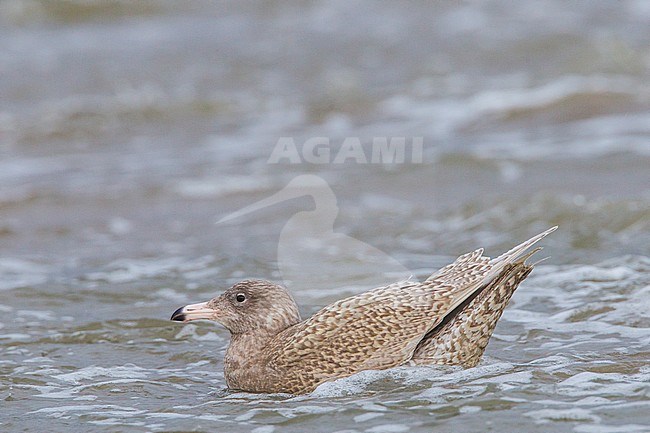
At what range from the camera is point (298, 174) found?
13.9 metres

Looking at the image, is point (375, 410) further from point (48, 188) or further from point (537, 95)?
point (537, 95)

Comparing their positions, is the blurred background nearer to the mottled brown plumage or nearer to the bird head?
the mottled brown plumage

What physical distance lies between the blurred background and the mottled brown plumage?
0.51 ft

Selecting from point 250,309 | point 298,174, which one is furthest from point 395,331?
point 298,174

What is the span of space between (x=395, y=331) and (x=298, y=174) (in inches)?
298

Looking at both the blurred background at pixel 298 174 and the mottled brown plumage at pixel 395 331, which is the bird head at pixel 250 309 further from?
the blurred background at pixel 298 174

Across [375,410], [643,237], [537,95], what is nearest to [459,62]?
[537,95]

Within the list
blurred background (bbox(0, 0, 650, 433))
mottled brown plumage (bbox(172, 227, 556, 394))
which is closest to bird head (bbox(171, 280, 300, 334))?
mottled brown plumage (bbox(172, 227, 556, 394))

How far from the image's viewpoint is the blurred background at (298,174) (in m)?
6.39

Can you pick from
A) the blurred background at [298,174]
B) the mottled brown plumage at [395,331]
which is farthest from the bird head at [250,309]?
the blurred background at [298,174]

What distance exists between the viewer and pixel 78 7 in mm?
22953

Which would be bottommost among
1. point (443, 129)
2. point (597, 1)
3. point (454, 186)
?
point (454, 186)

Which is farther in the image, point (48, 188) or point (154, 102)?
point (154, 102)

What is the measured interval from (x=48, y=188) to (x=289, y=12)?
9531mm
